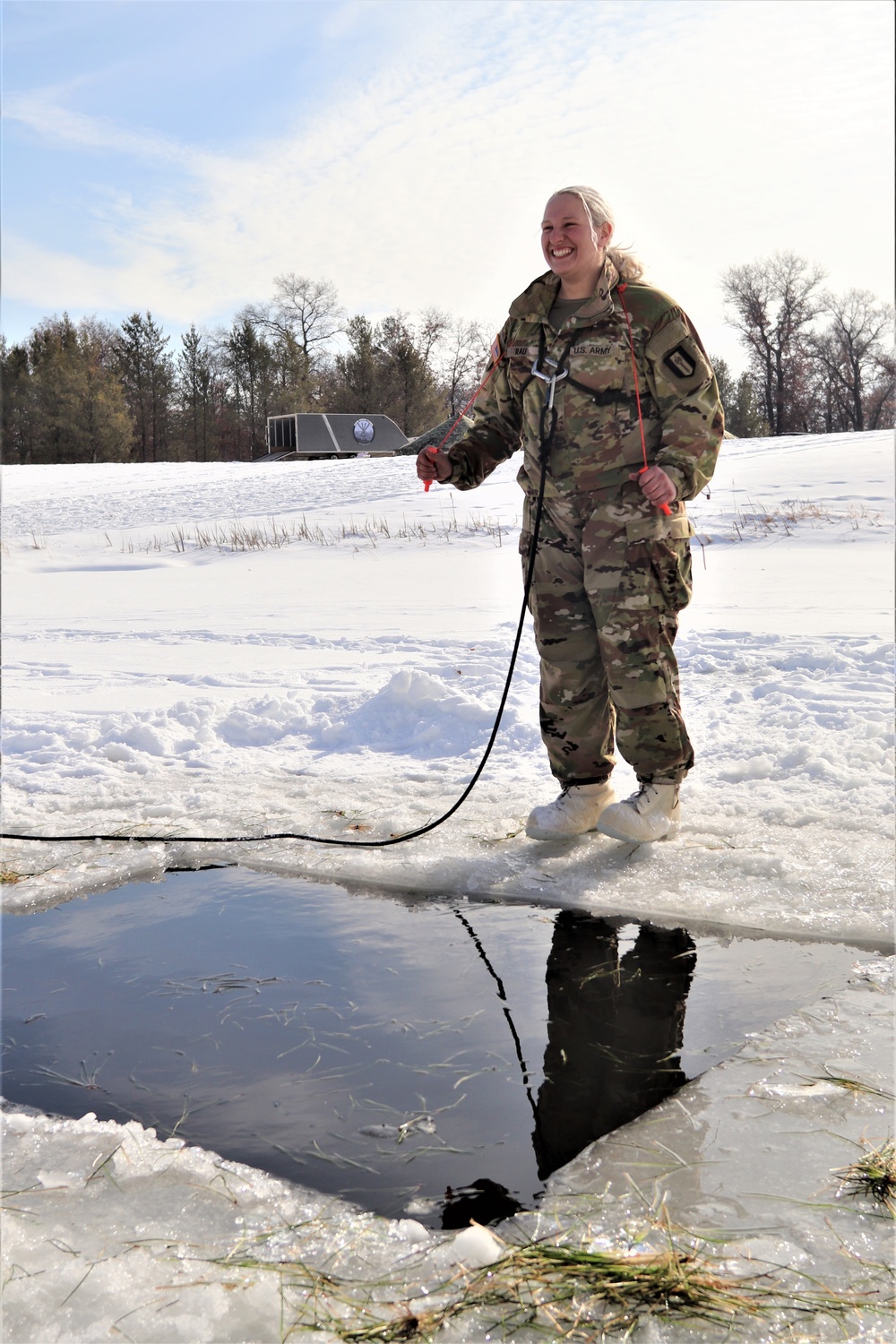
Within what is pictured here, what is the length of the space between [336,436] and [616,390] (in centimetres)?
3218

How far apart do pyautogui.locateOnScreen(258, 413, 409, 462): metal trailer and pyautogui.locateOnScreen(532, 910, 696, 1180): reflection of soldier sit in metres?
31.7

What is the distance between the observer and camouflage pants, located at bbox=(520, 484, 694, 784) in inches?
132

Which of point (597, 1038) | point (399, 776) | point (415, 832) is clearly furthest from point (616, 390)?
point (597, 1038)

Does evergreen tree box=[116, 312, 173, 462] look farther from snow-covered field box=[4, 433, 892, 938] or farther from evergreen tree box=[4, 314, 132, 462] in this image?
snow-covered field box=[4, 433, 892, 938]

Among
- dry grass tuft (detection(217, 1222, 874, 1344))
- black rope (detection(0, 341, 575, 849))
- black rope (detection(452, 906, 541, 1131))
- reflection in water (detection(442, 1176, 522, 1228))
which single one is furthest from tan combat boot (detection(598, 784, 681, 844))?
dry grass tuft (detection(217, 1222, 874, 1344))

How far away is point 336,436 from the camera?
3456 centimetres

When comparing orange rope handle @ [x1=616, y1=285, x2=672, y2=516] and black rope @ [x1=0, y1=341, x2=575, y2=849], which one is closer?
orange rope handle @ [x1=616, y1=285, x2=672, y2=516]

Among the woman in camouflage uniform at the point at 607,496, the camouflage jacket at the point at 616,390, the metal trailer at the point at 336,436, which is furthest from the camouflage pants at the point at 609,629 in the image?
the metal trailer at the point at 336,436

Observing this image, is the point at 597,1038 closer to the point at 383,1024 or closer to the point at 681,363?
the point at 383,1024

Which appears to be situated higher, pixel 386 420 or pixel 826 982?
pixel 386 420

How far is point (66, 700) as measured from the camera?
590 centimetres

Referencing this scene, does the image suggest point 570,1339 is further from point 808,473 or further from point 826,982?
point 808,473

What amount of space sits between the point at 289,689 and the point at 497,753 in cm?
157

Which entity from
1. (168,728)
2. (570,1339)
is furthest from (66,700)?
(570,1339)
